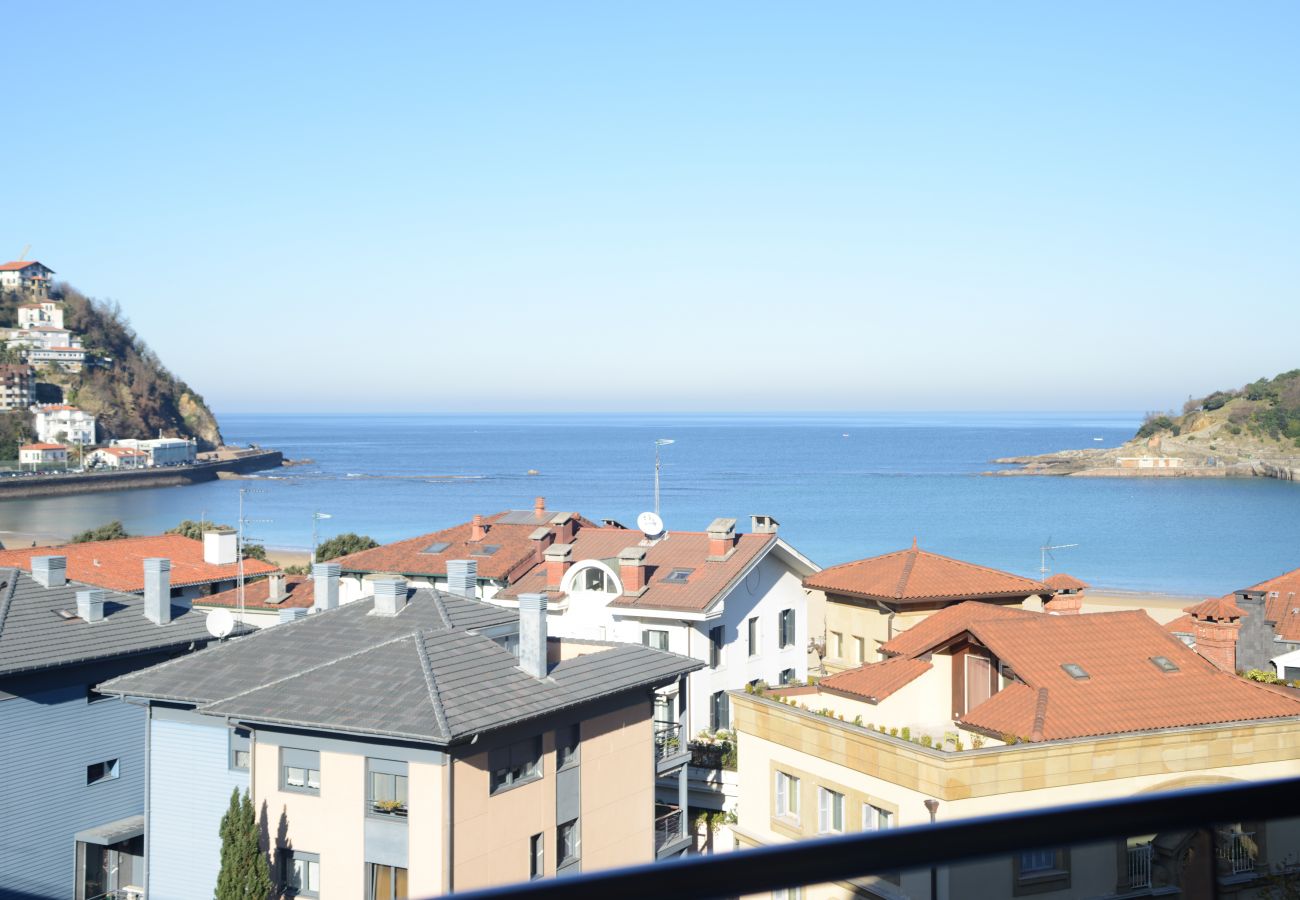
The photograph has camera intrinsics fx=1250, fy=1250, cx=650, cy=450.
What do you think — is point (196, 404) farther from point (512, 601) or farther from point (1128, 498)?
point (512, 601)

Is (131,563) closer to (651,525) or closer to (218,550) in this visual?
(218,550)

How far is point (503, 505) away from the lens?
102 metres

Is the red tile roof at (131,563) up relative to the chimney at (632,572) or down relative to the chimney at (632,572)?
down

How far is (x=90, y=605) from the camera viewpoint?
2039cm

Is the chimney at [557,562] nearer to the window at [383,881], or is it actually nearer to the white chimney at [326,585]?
the white chimney at [326,585]

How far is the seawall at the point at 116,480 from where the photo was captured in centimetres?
11069

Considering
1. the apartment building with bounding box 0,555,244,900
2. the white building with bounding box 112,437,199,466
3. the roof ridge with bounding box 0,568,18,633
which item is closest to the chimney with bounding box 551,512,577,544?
the apartment building with bounding box 0,555,244,900

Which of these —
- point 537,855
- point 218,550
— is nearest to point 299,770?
point 537,855

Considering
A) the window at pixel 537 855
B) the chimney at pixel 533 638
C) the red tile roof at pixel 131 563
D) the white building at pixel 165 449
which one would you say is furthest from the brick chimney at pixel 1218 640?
the white building at pixel 165 449

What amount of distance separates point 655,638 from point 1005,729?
38.1 feet

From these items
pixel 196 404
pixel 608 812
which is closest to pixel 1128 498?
pixel 608 812

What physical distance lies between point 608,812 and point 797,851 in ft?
53.8

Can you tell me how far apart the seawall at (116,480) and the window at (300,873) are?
105303 millimetres

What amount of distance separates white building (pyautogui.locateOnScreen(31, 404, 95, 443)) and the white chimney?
390 feet
